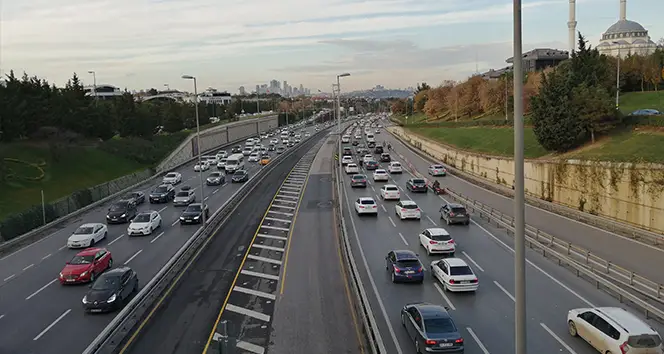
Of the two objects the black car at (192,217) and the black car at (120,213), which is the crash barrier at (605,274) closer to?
the black car at (192,217)

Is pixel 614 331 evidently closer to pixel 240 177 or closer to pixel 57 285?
pixel 57 285

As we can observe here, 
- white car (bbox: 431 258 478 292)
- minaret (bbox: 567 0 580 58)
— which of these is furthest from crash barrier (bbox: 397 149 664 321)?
minaret (bbox: 567 0 580 58)

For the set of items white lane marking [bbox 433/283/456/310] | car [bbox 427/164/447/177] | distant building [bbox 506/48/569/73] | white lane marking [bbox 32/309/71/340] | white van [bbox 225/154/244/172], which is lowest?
white lane marking [bbox 433/283/456/310]

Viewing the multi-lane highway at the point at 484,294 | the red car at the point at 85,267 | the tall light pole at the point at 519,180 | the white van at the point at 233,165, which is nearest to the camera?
the tall light pole at the point at 519,180

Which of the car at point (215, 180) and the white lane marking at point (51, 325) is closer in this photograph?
the white lane marking at point (51, 325)

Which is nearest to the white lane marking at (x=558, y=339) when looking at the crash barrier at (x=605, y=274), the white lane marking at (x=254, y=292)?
the crash barrier at (x=605, y=274)

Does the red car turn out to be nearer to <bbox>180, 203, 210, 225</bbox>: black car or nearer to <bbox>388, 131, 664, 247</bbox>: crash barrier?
<bbox>180, 203, 210, 225</bbox>: black car

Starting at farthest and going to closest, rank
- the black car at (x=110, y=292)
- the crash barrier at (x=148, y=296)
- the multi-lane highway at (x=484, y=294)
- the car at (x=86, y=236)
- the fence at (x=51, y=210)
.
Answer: the fence at (x=51, y=210) < the car at (x=86, y=236) < the black car at (x=110, y=292) < the multi-lane highway at (x=484, y=294) < the crash barrier at (x=148, y=296)
